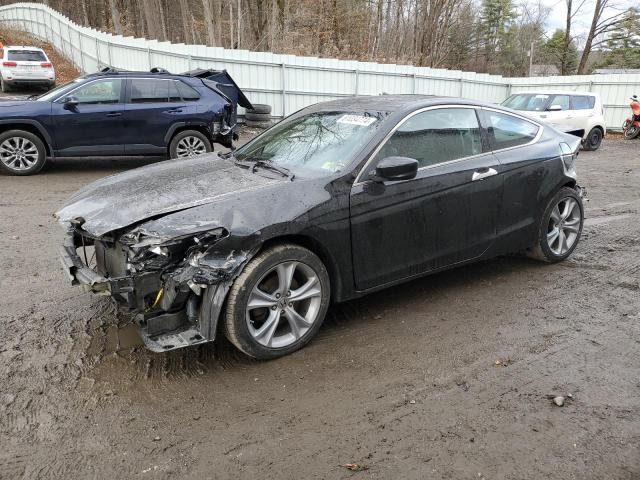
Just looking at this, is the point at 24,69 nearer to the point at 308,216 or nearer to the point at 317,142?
the point at 317,142

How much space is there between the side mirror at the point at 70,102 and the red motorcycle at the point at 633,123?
17.5 m

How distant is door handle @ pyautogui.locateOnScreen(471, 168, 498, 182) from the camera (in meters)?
4.38

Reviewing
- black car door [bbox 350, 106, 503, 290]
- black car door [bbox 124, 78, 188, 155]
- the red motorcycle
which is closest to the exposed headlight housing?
black car door [bbox 350, 106, 503, 290]

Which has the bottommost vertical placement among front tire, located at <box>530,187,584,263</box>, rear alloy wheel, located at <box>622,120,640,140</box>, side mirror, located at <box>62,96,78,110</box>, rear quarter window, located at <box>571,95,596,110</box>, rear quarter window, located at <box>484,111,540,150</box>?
rear alloy wheel, located at <box>622,120,640,140</box>

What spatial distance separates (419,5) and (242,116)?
19.6 meters

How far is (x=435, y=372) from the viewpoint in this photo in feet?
11.2

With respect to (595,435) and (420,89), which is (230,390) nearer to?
(595,435)

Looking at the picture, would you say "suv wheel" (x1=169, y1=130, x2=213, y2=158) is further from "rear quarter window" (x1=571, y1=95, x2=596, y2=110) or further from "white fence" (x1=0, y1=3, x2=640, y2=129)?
"rear quarter window" (x1=571, y1=95, x2=596, y2=110)

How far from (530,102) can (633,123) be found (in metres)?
5.79

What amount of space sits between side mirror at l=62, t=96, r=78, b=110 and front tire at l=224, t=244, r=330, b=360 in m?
7.09

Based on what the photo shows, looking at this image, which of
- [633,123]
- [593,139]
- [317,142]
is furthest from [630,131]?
[317,142]

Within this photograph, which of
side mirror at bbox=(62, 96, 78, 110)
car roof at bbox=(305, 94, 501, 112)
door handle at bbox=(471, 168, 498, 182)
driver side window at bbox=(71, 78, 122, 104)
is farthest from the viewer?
driver side window at bbox=(71, 78, 122, 104)

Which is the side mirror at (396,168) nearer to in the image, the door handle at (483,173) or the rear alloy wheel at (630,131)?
the door handle at (483,173)

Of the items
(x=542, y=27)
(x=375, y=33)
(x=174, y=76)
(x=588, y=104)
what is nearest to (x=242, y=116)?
(x=174, y=76)
